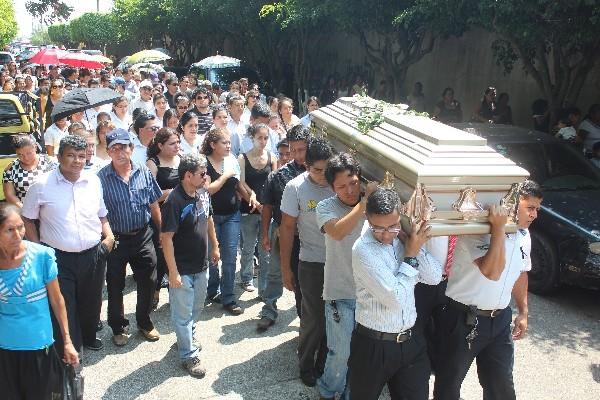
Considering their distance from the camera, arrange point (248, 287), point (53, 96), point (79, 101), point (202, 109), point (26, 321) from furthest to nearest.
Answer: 1. point (53, 96)
2. point (202, 109)
3. point (79, 101)
4. point (248, 287)
5. point (26, 321)

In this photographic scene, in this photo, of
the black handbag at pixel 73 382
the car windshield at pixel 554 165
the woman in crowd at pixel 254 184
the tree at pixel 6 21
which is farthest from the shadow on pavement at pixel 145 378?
the tree at pixel 6 21

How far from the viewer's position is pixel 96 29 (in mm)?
42906

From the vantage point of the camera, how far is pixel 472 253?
3.16 m

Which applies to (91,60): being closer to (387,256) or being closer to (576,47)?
(576,47)

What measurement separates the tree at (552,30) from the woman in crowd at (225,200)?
5304mm

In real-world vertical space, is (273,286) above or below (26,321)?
below

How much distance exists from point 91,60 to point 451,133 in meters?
14.5

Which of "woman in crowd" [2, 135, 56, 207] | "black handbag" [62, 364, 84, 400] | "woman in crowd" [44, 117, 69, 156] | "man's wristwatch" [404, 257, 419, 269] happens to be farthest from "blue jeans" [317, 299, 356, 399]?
"woman in crowd" [44, 117, 69, 156]

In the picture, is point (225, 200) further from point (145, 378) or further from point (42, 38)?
point (42, 38)

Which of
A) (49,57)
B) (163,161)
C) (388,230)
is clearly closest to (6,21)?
(49,57)

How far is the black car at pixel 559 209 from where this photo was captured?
5410 mm

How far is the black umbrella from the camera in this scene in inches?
260

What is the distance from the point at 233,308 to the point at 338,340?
1.87m

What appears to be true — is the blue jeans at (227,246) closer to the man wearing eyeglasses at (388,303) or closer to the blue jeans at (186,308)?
the blue jeans at (186,308)
